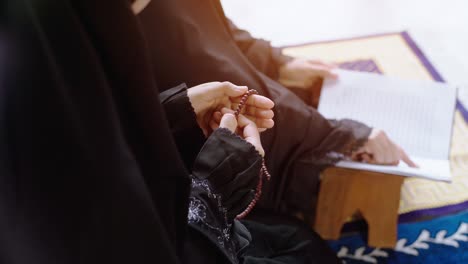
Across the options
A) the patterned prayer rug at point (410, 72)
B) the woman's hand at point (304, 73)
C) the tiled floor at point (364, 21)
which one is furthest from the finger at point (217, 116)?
the tiled floor at point (364, 21)

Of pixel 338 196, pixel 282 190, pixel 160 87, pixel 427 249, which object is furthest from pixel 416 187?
pixel 160 87

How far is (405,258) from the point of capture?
1.07 metres

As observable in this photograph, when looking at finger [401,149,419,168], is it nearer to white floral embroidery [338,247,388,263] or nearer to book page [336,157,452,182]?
book page [336,157,452,182]

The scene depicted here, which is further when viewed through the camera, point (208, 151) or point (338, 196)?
point (338, 196)

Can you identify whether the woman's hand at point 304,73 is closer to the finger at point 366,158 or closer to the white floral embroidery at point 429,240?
the finger at point 366,158

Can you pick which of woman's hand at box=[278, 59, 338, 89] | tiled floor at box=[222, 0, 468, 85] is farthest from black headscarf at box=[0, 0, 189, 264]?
tiled floor at box=[222, 0, 468, 85]

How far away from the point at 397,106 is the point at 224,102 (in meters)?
0.48

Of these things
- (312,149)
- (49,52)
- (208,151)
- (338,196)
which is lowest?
(338,196)

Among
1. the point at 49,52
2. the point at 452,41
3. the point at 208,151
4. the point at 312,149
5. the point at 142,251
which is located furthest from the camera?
the point at 452,41

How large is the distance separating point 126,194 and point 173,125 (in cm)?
29

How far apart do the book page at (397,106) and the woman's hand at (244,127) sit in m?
0.35

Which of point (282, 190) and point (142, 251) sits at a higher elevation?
point (142, 251)

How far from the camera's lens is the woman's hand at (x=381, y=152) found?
2.86 feet

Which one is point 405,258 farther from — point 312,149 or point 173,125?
point 173,125
